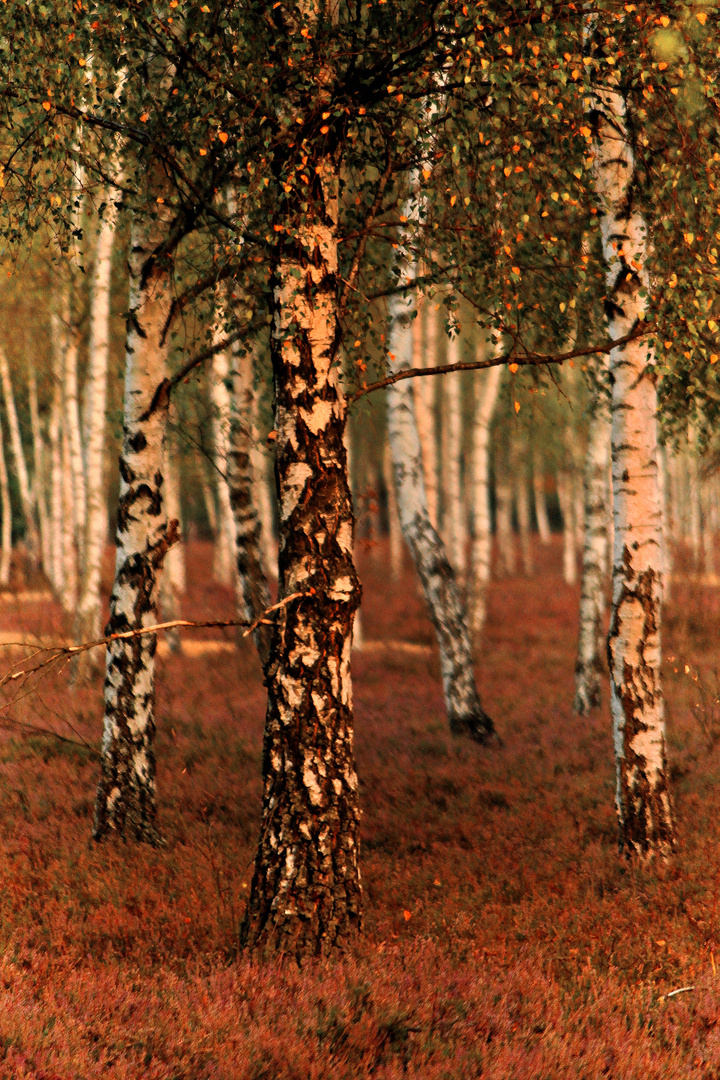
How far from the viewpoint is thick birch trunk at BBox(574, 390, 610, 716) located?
1319 centimetres

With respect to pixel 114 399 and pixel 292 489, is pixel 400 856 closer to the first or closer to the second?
pixel 292 489

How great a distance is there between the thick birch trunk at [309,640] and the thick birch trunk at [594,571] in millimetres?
7861

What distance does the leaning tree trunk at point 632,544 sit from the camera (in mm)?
7621

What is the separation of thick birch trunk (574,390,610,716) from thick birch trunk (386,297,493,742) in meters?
1.96

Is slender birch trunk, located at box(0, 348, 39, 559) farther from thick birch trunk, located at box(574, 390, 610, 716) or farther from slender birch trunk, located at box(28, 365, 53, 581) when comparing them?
thick birch trunk, located at box(574, 390, 610, 716)

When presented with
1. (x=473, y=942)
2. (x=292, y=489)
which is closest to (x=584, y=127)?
(x=292, y=489)

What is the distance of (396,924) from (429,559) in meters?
6.77

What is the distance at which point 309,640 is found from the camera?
19.1 feet

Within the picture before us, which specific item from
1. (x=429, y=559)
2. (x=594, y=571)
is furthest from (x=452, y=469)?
(x=429, y=559)

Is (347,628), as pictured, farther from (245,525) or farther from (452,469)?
(452,469)

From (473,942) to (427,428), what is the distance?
41.8ft

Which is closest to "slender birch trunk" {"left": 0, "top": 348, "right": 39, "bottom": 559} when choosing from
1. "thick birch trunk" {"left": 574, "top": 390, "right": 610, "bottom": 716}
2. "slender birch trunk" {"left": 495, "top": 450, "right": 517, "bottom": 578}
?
"slender birch trunk" {"left": 495, "top": 450, "right": 517, "bottom": 578}

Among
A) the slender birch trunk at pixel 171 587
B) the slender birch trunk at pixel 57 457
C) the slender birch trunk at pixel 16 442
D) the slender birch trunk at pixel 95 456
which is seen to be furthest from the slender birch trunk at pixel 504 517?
the slender birch trunk at pixel 95 456

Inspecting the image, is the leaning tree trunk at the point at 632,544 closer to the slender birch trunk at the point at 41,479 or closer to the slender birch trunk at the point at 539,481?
the slender birch trunk at the point at 41,479
